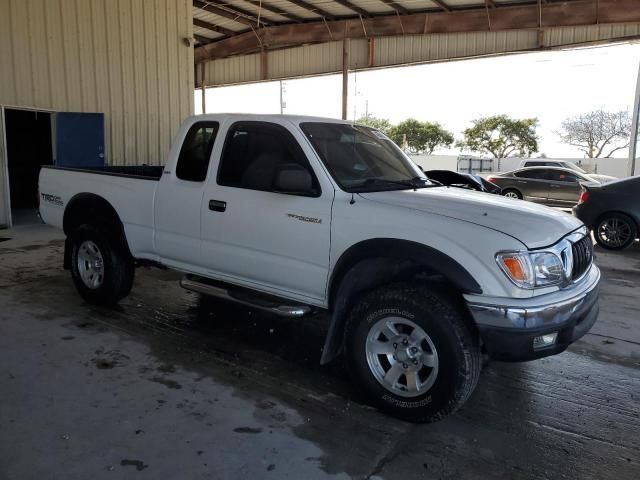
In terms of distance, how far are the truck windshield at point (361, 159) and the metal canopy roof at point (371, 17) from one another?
11750mm

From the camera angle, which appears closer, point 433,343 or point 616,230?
point 433,343

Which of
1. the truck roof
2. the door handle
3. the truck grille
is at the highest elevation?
the truck roof

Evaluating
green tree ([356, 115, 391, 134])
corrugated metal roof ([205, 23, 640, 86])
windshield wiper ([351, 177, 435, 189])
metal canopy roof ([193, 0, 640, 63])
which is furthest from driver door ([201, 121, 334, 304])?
green tree ([356, 115, 391, 134])

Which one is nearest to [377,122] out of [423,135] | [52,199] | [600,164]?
[423,135]

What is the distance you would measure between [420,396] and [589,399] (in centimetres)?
138

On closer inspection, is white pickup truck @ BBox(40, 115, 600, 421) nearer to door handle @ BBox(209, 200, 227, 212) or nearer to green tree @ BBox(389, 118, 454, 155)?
door handle @ BBox(209, 200, 227, 212)

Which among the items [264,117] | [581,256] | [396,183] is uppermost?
[264,117]

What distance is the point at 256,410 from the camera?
11.2 feet

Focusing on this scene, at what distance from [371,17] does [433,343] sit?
1524cm

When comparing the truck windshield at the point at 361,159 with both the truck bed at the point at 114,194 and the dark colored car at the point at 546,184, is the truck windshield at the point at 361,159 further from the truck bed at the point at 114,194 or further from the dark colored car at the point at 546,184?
the dark colored car at the point at 546,184

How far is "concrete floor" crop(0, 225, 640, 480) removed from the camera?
2.85 meters

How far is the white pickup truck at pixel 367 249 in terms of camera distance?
3.04m

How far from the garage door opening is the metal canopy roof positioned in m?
5.77

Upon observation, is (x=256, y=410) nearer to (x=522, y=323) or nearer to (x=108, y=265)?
(x=522, y=323)
